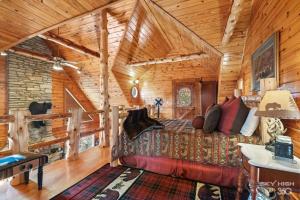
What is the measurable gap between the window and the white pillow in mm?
4724

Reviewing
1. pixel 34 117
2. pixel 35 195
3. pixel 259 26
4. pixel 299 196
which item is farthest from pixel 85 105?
pixel 299 196

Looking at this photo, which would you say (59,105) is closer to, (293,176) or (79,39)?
(79,39)

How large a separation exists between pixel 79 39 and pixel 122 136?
364 centimetres

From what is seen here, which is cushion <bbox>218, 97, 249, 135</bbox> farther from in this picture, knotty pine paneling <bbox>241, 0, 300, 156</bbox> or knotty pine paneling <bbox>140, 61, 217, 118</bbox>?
knotty pine paneling <bbox>140, 61, 217, 118</bbox>

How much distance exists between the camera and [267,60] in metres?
2.34

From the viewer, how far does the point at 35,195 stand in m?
1.90

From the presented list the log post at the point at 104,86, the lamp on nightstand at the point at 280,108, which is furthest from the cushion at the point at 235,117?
the log post at the point at 104,86

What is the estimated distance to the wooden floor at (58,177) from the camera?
1911 millimetres

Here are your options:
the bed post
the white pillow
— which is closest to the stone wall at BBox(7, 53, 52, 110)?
the bed post

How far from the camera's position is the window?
6.80 metres

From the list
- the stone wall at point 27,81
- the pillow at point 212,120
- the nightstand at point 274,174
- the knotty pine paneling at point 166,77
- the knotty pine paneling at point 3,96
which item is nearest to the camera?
the nightstand at point 274,174

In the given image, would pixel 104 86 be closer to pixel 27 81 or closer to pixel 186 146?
pixel 186 146

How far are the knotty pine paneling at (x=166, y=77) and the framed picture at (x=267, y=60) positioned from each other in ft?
11.2

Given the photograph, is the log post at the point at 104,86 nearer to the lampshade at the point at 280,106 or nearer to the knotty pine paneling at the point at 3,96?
the knotty pine paneling at the point at 3,96
